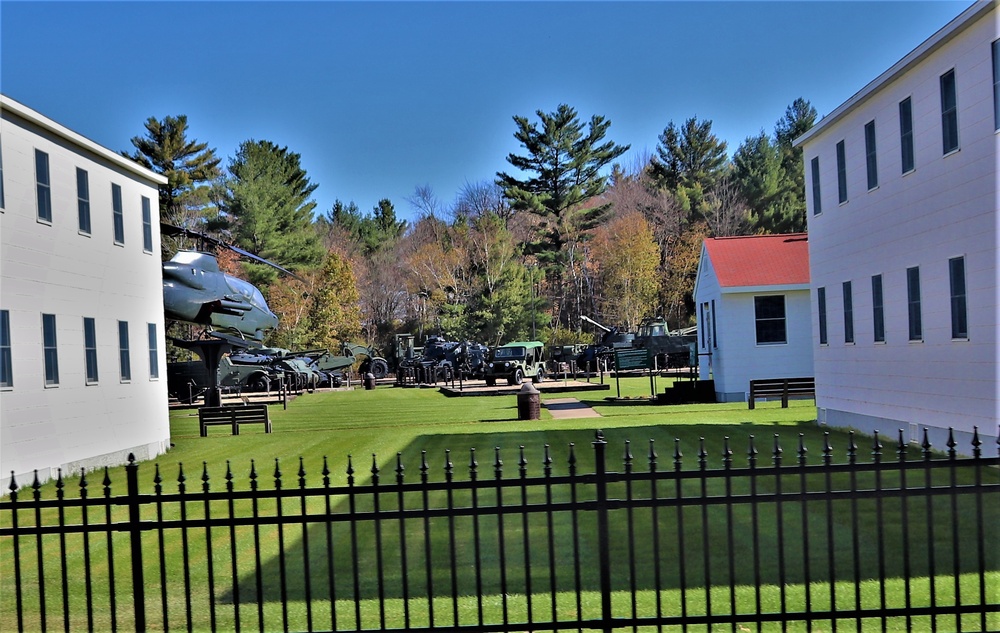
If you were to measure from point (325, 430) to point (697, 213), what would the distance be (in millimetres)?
50209

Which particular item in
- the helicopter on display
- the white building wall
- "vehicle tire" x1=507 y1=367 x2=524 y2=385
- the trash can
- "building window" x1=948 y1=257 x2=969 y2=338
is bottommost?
"vehicle tire" x1=507 y1=367 x2=524 y2=385

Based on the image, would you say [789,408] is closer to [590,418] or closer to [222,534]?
[590,418]

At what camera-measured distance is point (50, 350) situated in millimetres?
15430

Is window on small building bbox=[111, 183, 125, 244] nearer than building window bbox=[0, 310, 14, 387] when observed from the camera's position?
No

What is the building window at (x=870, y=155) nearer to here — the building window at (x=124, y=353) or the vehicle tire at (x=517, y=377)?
the building window at (x=124, y=353)

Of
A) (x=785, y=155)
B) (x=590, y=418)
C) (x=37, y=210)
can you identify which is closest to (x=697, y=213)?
(x=785, y=155)

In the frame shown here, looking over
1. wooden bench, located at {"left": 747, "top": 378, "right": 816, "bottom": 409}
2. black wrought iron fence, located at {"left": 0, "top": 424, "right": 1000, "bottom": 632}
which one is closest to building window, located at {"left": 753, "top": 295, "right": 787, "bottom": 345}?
wooden bench, located at {"left": 747, "top": 378, "right": 816, "bottom": 409}

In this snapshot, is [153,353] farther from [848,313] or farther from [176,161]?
[176,161]

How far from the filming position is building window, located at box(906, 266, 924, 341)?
49.9ft

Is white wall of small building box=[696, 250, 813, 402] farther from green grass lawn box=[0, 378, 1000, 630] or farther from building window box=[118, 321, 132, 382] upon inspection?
building window box=[118, 321, 132, 382]

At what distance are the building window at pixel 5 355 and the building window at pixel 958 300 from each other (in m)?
14.3

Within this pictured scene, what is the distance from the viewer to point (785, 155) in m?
70.2

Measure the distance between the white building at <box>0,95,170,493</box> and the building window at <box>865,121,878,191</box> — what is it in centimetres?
1434

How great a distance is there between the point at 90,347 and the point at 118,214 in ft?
10.2
